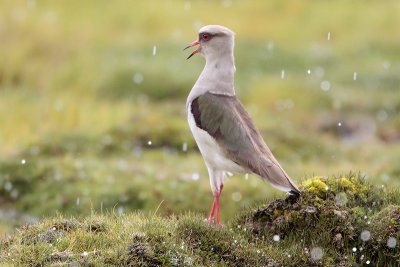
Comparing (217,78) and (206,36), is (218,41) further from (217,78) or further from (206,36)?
(217,78)

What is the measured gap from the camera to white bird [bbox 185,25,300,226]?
9.27 meters

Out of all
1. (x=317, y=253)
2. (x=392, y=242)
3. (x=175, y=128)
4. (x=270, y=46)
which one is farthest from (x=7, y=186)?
(x=270, y=46)

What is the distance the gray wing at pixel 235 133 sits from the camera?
9227 millimetres

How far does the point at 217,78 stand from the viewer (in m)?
9.71

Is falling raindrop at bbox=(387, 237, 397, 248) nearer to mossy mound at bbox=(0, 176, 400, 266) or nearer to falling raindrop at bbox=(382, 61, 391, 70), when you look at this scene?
mossy mound at bbox=(0, 176, 400, 266)

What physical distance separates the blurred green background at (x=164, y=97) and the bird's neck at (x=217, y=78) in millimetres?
3443

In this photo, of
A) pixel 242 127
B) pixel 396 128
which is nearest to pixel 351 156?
pixel 396 128

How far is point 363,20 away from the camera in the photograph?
3023 cm

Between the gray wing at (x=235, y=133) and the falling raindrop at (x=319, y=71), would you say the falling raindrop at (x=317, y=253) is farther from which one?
the falling raindrop at (x=319, y=71)

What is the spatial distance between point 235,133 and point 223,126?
0.50 feet

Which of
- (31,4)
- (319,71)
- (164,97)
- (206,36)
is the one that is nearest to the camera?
(206,36)

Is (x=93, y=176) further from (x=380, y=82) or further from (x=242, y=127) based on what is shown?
(x=380, y=82)

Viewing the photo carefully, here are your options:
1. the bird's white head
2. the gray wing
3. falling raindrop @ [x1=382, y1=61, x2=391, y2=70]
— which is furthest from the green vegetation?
the bird's white head

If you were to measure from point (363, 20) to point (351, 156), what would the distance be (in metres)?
11.5
